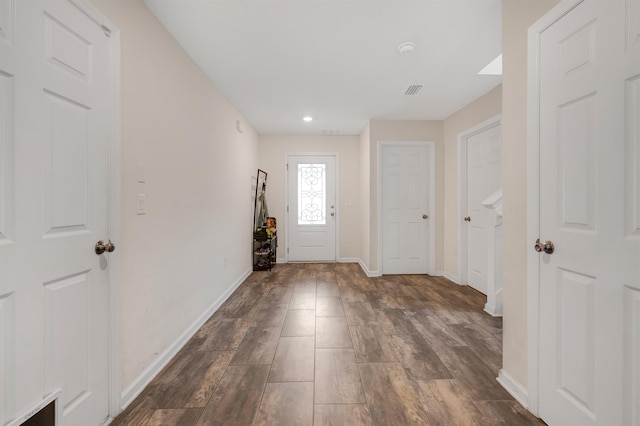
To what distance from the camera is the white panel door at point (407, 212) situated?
443 cm

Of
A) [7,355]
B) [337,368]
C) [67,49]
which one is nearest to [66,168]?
[67,49]

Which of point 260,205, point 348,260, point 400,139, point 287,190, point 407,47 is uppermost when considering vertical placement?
point 407,47

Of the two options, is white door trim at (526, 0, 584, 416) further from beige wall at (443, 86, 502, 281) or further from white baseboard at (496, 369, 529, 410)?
beige wall at (443, 86, 502, 281)

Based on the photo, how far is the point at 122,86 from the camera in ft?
5.04

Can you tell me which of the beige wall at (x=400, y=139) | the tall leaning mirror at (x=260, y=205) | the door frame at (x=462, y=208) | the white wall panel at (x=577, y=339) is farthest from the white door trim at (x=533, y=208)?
the tall leaning mirror at (x=260, y=205)

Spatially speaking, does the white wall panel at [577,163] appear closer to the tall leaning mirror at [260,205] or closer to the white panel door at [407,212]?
the white panel door at [407,212]

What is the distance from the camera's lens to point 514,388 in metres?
1.60

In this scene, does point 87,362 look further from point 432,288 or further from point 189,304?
point 432,288

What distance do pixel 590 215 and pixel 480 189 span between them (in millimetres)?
2576

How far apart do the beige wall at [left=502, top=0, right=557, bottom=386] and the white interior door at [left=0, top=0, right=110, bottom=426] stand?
2.24 m

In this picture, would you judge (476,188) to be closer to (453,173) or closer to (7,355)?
(453,173)

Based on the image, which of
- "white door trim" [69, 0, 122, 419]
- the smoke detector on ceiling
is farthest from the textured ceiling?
"white door trim" [69, 0, 122, 419]

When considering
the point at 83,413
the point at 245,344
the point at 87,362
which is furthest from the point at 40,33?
the point at 245,344

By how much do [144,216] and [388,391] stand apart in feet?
6.02
